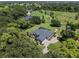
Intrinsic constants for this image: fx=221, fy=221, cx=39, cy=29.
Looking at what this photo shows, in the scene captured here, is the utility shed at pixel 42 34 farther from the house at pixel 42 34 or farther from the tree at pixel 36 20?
the tree at pixel 36 20

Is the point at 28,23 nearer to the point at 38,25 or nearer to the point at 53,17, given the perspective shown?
the point at 38,25

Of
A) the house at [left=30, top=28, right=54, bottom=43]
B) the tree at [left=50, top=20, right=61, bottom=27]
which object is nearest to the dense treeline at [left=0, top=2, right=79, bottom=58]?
the tree at [left=50, top=20, right=61, bottom=27]

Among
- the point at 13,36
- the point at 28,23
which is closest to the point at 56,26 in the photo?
the point at 28,23

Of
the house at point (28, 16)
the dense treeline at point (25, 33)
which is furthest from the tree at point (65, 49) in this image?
the house at point (28, 16)

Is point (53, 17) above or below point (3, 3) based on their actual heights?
below

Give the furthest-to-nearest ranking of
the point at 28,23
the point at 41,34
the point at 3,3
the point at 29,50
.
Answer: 1. the point at 3,3
2. the point at 28,23
3. the point at 41,34
4. the point at 29,50

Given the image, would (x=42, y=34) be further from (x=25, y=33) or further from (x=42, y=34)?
(x=25, y=33)

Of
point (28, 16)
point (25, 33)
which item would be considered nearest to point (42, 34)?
point (25, 33)

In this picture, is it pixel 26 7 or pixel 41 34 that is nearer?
pixel 41 34
